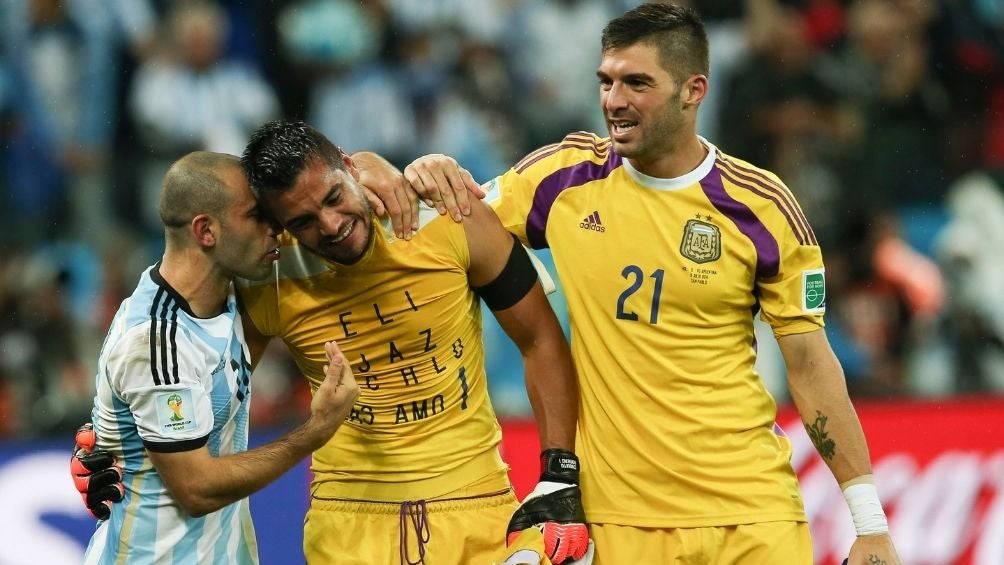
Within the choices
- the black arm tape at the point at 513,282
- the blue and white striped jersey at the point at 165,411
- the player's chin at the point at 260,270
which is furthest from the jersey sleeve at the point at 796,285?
the blue and white striped jersey at the point at 165,411

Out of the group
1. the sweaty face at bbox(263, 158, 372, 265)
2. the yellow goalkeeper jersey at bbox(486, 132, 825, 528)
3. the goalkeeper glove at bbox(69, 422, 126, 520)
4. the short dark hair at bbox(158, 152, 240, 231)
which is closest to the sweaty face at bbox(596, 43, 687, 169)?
the yellow goalkeeper jersey at bbox(486, 132, 825, 528)

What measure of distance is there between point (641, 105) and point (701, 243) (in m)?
0.44

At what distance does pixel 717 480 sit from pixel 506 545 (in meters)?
0.65

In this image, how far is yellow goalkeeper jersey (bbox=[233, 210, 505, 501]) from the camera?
3.95 metres

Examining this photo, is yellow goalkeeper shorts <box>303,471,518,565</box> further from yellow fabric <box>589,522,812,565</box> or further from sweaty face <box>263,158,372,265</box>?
sweaty face <box>263,158,372,265</box>

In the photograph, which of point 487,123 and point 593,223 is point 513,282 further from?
point 487,123

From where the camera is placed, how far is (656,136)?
12.8 ft

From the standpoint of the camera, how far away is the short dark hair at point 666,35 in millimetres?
3947

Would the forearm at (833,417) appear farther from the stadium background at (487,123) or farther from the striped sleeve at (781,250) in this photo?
the stadium background at (487,123)

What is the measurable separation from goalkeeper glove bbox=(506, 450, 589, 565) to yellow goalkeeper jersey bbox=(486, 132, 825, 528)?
0.23 feet

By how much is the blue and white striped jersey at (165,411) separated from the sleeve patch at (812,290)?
5.39ft

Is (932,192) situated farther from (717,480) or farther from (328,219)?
(328,219)

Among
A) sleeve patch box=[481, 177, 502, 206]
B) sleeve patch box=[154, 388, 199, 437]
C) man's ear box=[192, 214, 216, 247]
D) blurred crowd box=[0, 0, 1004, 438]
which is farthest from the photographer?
blurred crowd box=[0, 0, 1004, 438]

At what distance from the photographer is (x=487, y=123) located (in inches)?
340
